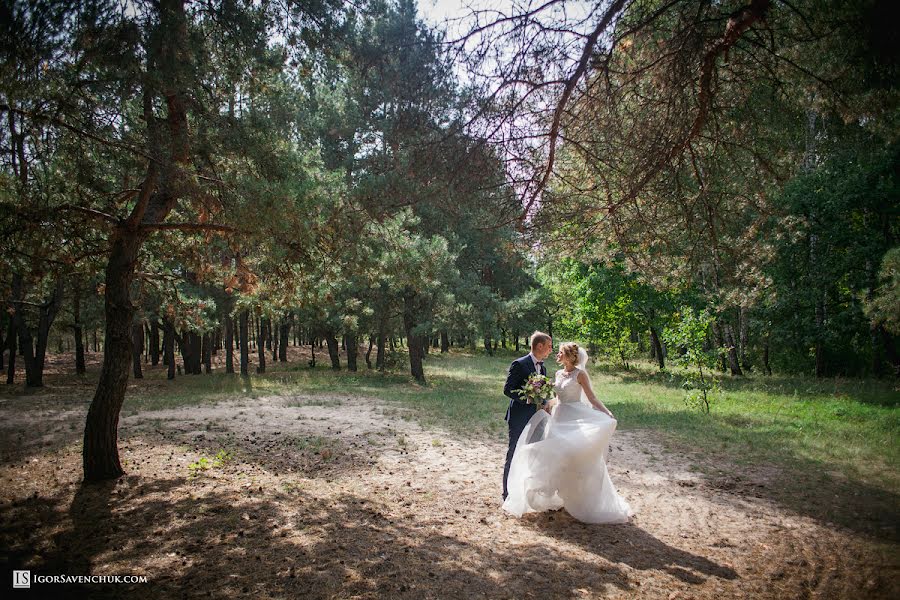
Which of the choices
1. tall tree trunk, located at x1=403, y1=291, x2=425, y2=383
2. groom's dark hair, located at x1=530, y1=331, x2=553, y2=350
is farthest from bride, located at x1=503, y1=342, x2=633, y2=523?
tall tree trunk, located at x1=403, y1=291, x2=425, y2=383

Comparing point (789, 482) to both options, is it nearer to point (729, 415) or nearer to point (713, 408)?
point (729, 415)

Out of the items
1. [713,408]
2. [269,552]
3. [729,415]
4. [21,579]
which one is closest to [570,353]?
[269,552]

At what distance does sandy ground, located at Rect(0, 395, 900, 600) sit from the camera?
376 cm

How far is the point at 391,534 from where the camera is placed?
4.84 metres

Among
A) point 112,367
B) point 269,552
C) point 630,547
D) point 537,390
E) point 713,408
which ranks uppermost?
point 112,367

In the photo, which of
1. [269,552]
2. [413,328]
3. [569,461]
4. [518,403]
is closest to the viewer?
[269,552]

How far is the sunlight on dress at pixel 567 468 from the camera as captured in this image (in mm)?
5047

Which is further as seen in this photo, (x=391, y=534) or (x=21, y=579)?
(x=391, y=534)

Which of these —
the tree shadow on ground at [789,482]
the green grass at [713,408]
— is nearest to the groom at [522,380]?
the tree shadow on ground at [789,482]

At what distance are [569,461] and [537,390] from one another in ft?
2.68

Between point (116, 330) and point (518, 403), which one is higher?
point (116, 330)

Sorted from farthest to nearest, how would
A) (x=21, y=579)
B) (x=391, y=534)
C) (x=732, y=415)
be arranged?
(x=732, y=415) → (x=391, y=534) → (x=21, y=579)

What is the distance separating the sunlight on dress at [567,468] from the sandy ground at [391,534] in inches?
7.7

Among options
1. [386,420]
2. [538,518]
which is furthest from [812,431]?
[386,420]
